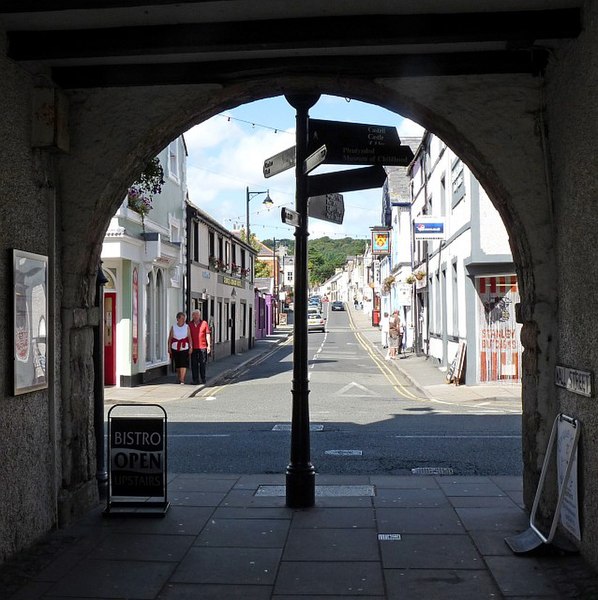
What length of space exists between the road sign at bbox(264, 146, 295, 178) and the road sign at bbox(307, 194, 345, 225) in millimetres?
406

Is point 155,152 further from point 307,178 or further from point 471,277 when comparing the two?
point 471,277

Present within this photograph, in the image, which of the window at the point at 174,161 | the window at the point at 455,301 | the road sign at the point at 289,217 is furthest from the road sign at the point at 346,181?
the window at the point at 174,161

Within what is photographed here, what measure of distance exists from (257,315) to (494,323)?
110 ft

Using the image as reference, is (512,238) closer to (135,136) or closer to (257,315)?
(135,136)

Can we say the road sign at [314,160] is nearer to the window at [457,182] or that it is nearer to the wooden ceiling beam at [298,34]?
the wooden ceiling beam at [298,34]

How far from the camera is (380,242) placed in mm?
44969

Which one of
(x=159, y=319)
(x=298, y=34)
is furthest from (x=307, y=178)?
(x=159, y=319)

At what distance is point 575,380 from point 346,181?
299 centimetres

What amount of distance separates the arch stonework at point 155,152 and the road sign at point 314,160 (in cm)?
53

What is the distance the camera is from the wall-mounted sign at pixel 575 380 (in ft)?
17.4

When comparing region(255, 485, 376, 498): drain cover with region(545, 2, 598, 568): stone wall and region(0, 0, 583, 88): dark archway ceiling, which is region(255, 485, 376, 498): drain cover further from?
region(0, 0, 583, 88): dark archway ceiling

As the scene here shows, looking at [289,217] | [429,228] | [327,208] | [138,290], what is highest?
[429,228]

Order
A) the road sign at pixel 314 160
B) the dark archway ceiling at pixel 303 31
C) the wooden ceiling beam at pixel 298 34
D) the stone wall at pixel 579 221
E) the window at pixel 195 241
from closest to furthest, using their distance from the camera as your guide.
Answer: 1. the stone wall at pixel 579 221
2. the dark archway ceiling at pixel 303 31
3. the wooden ceiling beam at pixel 298 34
4. the road sign at pixel 314 160
5. the window at pixel 195 241

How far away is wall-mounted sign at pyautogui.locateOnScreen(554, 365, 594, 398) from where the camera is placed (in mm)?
5293
